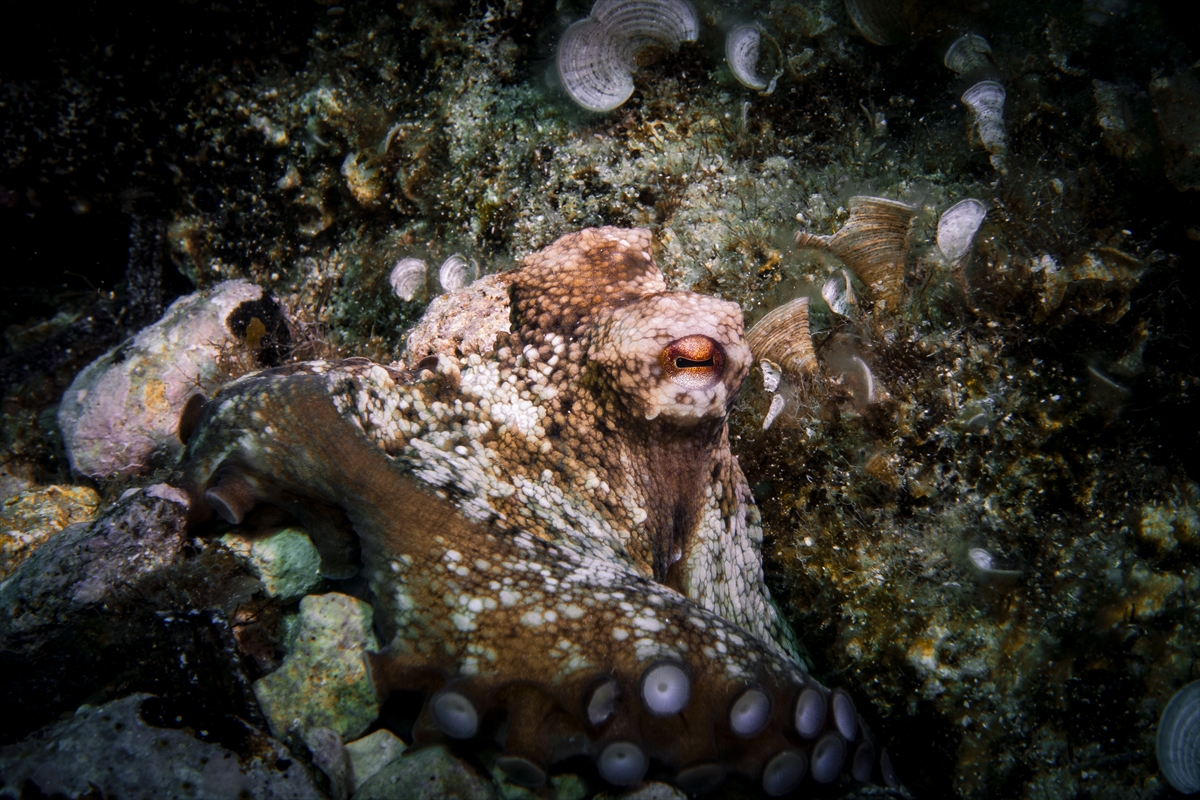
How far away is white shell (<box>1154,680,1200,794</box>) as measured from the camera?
2385mm

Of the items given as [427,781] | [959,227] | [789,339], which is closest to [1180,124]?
[959,227]

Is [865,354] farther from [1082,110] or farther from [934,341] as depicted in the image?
[1082,110]

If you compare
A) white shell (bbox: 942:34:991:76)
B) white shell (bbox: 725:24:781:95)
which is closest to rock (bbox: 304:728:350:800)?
white shell (bbox: 725:24:781:95)

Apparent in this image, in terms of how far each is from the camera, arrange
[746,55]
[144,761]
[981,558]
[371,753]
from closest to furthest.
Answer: [144,761] < [371,753] < [981,558] < [746,55]

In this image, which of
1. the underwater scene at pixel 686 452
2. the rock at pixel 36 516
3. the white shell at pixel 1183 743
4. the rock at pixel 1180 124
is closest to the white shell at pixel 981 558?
the underwater scene at pixel 686 452

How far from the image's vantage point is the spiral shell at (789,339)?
9.66ft

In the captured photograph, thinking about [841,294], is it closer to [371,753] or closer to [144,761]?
[371,753]

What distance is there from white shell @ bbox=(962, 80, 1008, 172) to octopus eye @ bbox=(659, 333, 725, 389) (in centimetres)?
184

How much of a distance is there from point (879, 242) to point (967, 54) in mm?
1230

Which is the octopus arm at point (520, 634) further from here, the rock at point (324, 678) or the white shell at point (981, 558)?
the white shell at point (981, 558)

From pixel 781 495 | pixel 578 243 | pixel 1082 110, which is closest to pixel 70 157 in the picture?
pixel 578 243

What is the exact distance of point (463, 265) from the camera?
3537 mm

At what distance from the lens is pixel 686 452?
9.06ft

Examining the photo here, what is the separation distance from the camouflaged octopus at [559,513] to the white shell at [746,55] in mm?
1151
